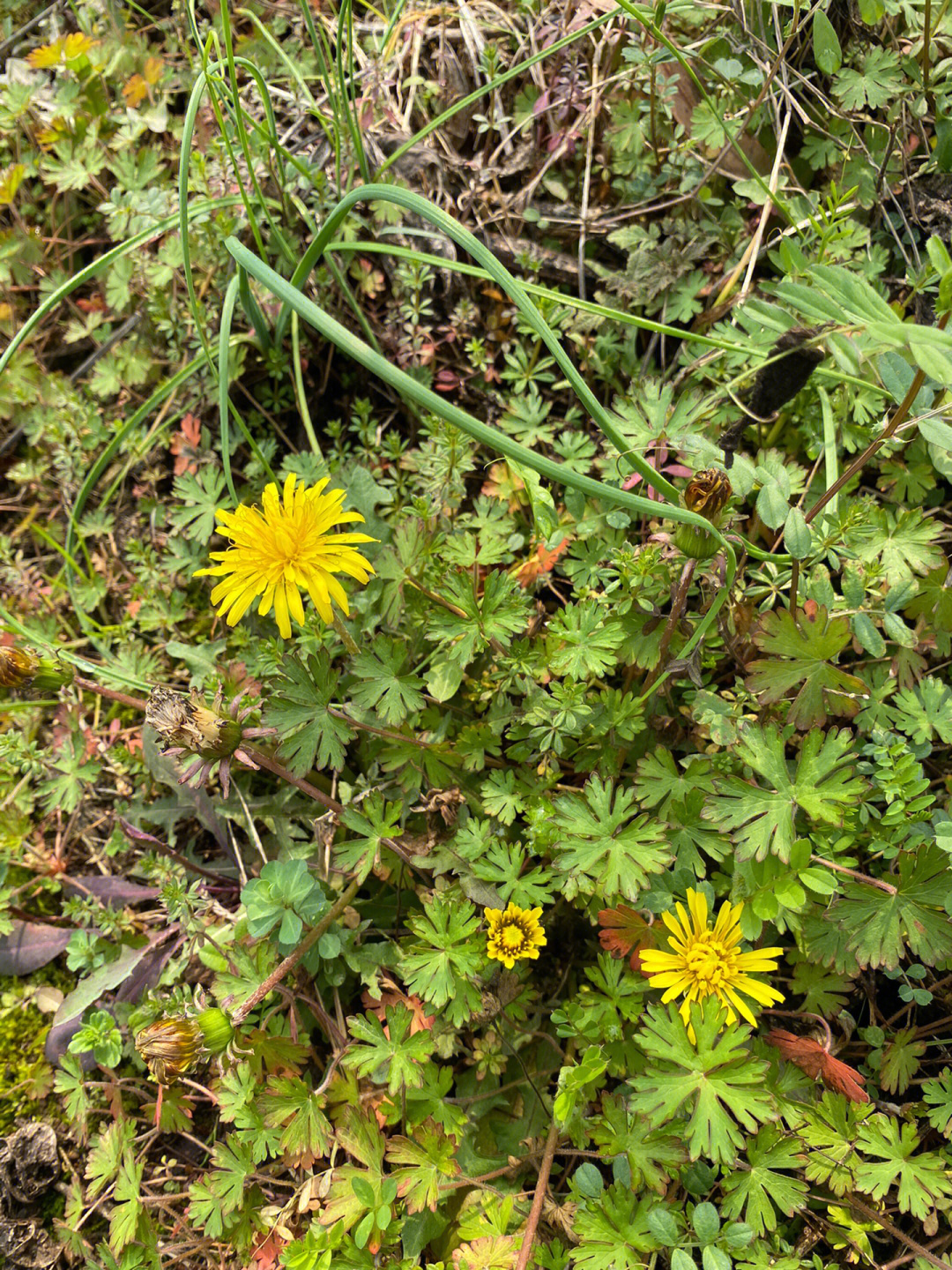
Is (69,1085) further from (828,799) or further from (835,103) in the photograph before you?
(835,103)

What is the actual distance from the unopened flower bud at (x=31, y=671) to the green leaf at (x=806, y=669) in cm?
155

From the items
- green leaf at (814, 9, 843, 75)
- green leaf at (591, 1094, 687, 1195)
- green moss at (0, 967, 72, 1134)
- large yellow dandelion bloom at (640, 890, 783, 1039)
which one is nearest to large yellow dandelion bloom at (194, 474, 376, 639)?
large yellow dandelion bloom at (640, 890, 783, 1039)

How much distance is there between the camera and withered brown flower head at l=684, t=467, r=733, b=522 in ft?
4.96

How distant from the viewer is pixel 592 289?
8.18 ft

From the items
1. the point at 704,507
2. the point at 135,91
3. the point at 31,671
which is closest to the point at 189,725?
the point at 31,671

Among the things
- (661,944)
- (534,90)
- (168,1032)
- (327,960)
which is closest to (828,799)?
(661,944)

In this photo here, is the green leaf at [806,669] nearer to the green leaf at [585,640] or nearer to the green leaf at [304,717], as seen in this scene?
the green leaf at [585,640]

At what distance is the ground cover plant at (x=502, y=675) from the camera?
1.62 meters

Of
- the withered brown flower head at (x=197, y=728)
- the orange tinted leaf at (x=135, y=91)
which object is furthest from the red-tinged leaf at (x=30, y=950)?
the orange tinted leaf at (x=135, y=91)

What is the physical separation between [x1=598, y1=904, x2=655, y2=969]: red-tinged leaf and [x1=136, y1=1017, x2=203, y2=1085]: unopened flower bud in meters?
0.82

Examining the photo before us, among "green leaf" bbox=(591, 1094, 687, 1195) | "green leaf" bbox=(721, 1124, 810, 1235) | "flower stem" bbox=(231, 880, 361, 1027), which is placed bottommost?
"green leaf" bbox=(721, 1124, 810, 1235)

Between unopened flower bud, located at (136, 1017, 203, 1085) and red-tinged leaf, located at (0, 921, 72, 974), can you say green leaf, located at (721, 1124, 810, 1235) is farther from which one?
red-tinged leaf, located at (0, 921, 72, 974)

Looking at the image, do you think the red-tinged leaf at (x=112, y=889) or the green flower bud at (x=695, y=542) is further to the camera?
the red-tinged leaf at (x=112, y=889)

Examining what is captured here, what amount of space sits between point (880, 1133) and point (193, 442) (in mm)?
2412
